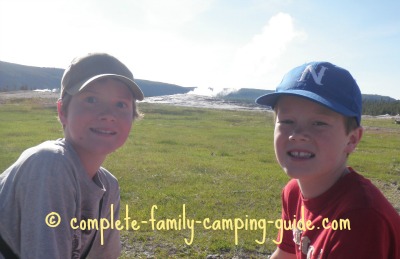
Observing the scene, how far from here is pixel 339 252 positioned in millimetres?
1934

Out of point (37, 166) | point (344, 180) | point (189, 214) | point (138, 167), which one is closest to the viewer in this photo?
point (37, 166)

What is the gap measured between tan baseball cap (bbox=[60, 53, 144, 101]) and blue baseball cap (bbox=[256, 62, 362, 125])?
101 cm

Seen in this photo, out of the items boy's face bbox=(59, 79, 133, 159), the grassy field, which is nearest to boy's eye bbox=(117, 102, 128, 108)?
boy's face bbox=(59, 79, 133, 159)

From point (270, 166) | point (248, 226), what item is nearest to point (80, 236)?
point (248, 226)

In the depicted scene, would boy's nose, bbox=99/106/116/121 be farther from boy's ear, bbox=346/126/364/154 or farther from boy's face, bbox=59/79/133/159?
boy's ear, bbox=346/126/364/154

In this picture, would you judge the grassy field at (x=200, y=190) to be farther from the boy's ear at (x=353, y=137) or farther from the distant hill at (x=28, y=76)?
the distant hill at (x=28, y=76)

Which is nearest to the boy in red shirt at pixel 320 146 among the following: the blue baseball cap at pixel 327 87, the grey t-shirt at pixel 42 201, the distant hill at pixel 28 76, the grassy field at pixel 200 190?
the blue baseball cap at pixel 327 87

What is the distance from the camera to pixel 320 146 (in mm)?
2250

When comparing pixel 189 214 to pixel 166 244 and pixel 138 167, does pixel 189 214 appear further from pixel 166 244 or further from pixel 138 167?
pixel 138 167

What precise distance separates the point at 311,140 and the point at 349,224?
1.66ft

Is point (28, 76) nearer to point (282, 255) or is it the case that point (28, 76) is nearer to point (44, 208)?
point (282, 255)

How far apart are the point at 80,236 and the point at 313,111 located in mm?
1550

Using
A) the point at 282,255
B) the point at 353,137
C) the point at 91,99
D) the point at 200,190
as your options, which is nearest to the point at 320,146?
the point at 353,137

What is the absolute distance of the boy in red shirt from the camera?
210cm
